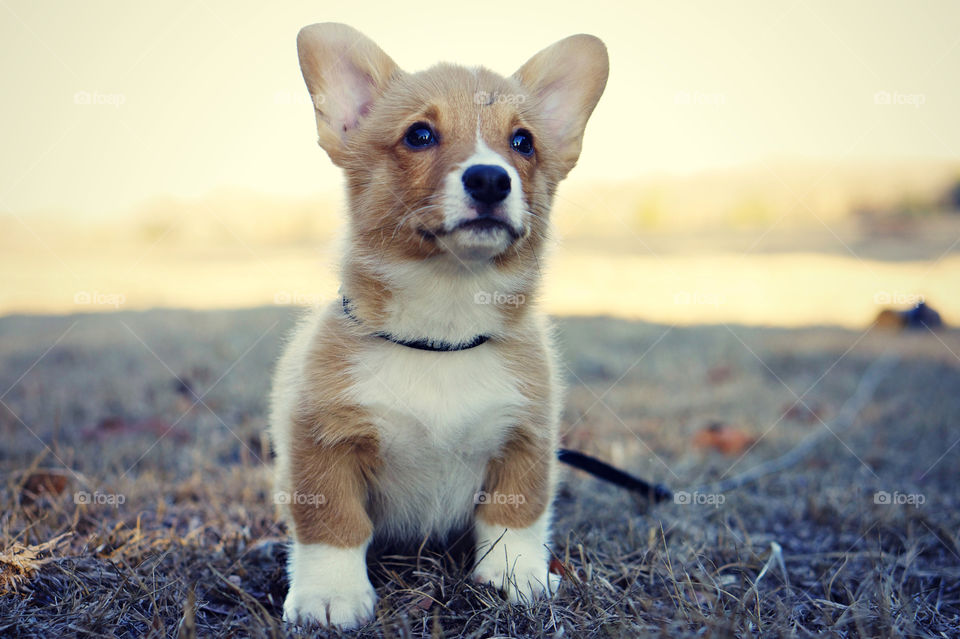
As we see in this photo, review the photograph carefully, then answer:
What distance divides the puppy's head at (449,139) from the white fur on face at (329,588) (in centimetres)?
98

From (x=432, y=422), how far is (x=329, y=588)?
569mm

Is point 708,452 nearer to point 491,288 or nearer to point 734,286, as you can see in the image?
point 491,288

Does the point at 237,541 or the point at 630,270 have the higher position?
the point at 237,541

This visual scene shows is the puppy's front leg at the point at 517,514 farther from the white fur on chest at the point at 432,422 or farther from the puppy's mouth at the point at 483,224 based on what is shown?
the puppy's mouth at the point at 483,224

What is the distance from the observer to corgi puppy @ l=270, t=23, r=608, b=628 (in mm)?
2098

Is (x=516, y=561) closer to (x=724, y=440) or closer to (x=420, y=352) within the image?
(x=420, y=352)

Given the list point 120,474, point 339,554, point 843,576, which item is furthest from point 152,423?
point 843,576

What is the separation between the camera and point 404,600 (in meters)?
2.03

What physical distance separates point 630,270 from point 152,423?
9.57 meters

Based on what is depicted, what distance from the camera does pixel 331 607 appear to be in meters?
1.94

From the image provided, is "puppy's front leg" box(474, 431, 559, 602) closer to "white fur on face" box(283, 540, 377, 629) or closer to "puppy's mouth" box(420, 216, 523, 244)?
"white fur on face" box(283, 540, 377, 629)

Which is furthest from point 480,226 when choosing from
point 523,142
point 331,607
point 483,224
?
point 331,607

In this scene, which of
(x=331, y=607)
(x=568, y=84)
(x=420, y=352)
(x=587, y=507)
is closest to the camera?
(x=331, y=607)

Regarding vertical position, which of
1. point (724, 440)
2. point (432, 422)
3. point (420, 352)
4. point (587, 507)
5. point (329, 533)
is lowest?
point (724, 440)
